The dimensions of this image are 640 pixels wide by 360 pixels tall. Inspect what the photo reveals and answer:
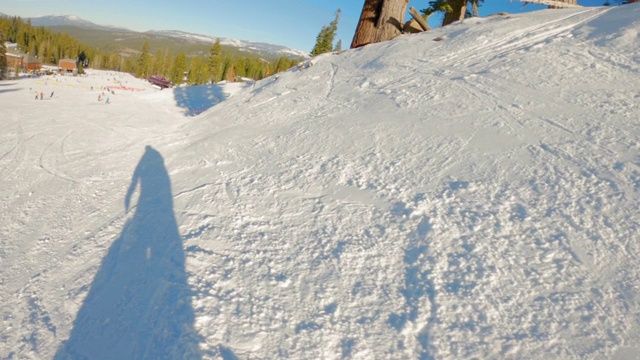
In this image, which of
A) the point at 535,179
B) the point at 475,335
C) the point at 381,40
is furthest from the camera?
the point at 381,40

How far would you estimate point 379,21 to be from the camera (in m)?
10.4

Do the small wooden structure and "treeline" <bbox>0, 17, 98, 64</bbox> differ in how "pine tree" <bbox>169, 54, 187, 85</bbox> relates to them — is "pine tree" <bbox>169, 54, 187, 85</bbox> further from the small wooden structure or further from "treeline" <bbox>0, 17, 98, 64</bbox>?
"treeline" <bbox>0, 17, 98, 64</bbox>

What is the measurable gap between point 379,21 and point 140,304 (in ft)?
34.1

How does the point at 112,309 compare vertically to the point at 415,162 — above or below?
below

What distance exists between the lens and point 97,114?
39.0 feet

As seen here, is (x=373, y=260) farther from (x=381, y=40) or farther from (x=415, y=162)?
(x=381, y=40)

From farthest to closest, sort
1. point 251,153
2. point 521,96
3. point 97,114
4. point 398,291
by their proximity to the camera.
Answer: point 97,114
point 251,153
point 521,96
point 398,291

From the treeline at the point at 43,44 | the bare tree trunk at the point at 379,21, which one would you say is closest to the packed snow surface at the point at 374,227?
the bare tree trunk at the point at 379,21

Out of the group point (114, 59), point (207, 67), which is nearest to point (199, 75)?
point (207, 67)

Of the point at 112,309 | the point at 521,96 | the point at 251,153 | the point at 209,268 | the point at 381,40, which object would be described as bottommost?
the point at 112,309

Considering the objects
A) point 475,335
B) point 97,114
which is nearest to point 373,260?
point 475,335

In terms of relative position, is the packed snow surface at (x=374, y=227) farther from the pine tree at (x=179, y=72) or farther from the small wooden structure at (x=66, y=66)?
the small wooden structure at (x=66, y=66)

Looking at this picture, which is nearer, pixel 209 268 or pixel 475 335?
pixel 475 335

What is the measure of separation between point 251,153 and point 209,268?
289cm
